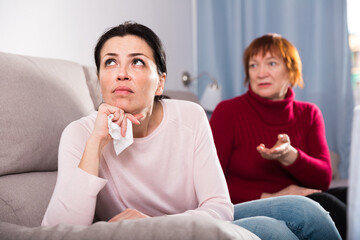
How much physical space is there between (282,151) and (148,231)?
1.06 m

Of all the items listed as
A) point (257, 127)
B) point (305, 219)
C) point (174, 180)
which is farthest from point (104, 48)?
point (257, 127)

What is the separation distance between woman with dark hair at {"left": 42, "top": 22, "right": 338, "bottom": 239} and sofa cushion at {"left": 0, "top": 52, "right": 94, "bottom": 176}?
166mm

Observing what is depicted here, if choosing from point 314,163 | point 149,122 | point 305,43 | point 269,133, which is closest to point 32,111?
point 149,122

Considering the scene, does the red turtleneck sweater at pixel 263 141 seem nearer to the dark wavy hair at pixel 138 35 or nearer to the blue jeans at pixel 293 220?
the blue jeans at pixel 293 220

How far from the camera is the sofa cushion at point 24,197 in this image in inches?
45.4

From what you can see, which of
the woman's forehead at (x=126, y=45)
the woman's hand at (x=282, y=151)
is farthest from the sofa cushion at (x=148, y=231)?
the woman's hand at (x=282, y=151)

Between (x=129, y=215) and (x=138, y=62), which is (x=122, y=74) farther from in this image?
(x=129, y=215)

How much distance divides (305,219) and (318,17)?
206 centimetres

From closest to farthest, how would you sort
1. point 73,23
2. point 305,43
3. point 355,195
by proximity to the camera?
point 355,195
point 73,23
point 305,43

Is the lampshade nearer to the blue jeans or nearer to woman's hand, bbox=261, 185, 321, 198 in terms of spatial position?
woman's hand, bbox=261, 185, 321, 198

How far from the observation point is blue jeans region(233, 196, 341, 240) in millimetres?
1103

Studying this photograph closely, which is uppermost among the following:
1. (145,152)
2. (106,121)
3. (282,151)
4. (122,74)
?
(122,74)

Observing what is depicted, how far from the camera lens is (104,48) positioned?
4.16 ft

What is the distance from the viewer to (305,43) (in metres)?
2.93
